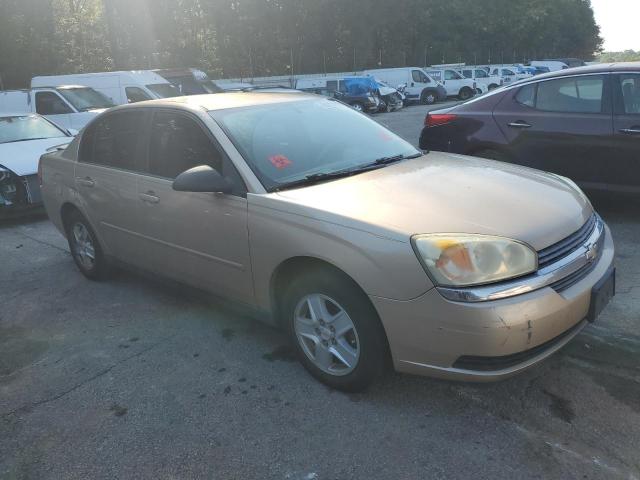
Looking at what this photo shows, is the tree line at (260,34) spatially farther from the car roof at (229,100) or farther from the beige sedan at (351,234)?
the beige sedan at (351,234)

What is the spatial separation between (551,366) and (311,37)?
38.8 m

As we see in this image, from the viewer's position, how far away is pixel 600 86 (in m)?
5.29

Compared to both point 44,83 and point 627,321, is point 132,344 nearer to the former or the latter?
point 627,321

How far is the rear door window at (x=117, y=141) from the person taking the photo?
409 cm

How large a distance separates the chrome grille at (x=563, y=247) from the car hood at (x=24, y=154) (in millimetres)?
6511

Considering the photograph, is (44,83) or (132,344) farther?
(44,83)

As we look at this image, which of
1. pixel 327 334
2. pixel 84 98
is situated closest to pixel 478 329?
pixel 327 334

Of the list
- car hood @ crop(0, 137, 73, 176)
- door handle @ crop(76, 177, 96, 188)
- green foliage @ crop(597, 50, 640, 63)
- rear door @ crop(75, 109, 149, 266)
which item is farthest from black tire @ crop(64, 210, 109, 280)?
green foliage @ crop(597, 50, 640, 63)

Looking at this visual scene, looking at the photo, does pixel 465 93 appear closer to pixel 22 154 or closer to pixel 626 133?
pixel 22 154

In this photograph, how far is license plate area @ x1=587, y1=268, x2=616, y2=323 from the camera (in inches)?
108

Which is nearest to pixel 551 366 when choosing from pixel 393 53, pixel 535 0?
pixel 393 53

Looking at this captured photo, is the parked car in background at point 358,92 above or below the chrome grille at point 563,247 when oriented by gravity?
below

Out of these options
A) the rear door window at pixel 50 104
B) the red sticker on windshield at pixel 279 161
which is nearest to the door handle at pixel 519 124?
the red sticker on windshield at pixel 279 161

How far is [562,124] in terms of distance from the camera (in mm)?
5457
